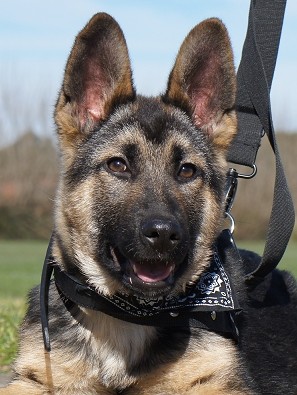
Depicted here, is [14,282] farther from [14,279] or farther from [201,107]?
[201,107]

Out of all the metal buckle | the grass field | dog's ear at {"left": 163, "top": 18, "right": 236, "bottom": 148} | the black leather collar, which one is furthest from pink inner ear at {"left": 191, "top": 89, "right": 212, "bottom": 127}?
the grass field

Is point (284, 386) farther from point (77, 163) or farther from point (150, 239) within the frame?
point (77, 163)

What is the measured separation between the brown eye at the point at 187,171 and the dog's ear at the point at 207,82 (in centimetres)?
35

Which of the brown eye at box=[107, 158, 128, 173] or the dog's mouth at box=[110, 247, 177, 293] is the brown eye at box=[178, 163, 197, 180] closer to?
the brown eye at box=[107, 158, 128, 173]

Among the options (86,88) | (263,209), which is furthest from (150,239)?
(263,209)

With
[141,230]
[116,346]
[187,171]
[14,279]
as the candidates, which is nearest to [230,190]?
[187,171]

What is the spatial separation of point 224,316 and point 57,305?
102cm

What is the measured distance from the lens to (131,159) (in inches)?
199

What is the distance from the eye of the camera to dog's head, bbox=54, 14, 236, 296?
482cm

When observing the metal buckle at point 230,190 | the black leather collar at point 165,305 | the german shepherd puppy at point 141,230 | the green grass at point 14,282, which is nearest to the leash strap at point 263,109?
the metal buckle at point 230,190

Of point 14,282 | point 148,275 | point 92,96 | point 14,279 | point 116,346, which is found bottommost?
point 14,279

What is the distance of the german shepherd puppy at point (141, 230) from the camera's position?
4.70 m

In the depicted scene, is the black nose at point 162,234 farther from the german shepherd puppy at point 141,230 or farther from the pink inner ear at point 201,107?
the pink inner ear at point 201,107

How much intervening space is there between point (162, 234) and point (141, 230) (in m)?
0.15
